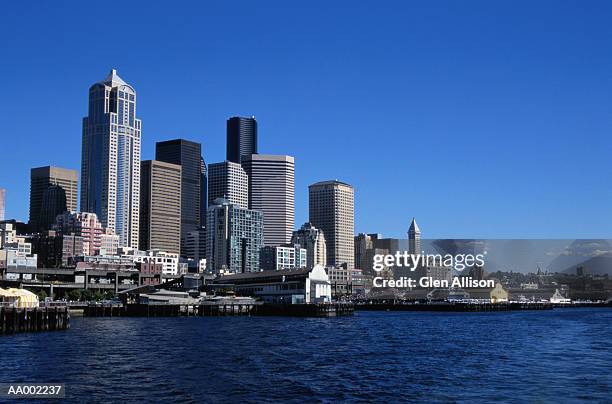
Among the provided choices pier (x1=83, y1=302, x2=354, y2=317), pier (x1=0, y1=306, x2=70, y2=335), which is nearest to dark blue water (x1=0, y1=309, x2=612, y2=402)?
pier (x1=0, y1=306, x2=70, y2=335)

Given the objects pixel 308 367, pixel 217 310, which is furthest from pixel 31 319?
pixel 217 310

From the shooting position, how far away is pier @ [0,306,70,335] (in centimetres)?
10132

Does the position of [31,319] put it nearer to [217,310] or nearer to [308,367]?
[308,367]

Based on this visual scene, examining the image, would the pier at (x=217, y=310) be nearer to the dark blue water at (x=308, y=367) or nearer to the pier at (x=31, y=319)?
the pier at (x=31, y=319)

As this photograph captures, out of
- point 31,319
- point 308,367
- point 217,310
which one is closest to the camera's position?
Result: point 308,367

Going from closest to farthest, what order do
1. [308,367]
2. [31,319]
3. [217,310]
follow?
[308,367], [31,319], [217,310]

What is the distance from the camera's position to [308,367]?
2655 inches

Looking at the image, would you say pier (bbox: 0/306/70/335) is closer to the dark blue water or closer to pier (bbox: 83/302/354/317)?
the dark blue water

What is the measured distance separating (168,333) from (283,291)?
9125 cm

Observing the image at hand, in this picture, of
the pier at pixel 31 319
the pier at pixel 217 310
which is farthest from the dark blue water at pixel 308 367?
the pier at pixel 217 310

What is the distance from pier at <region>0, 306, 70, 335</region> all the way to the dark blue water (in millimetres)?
4601

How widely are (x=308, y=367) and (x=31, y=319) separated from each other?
178 feet

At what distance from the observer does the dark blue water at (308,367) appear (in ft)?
175

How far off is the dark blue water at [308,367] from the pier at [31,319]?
4601 millimetres
